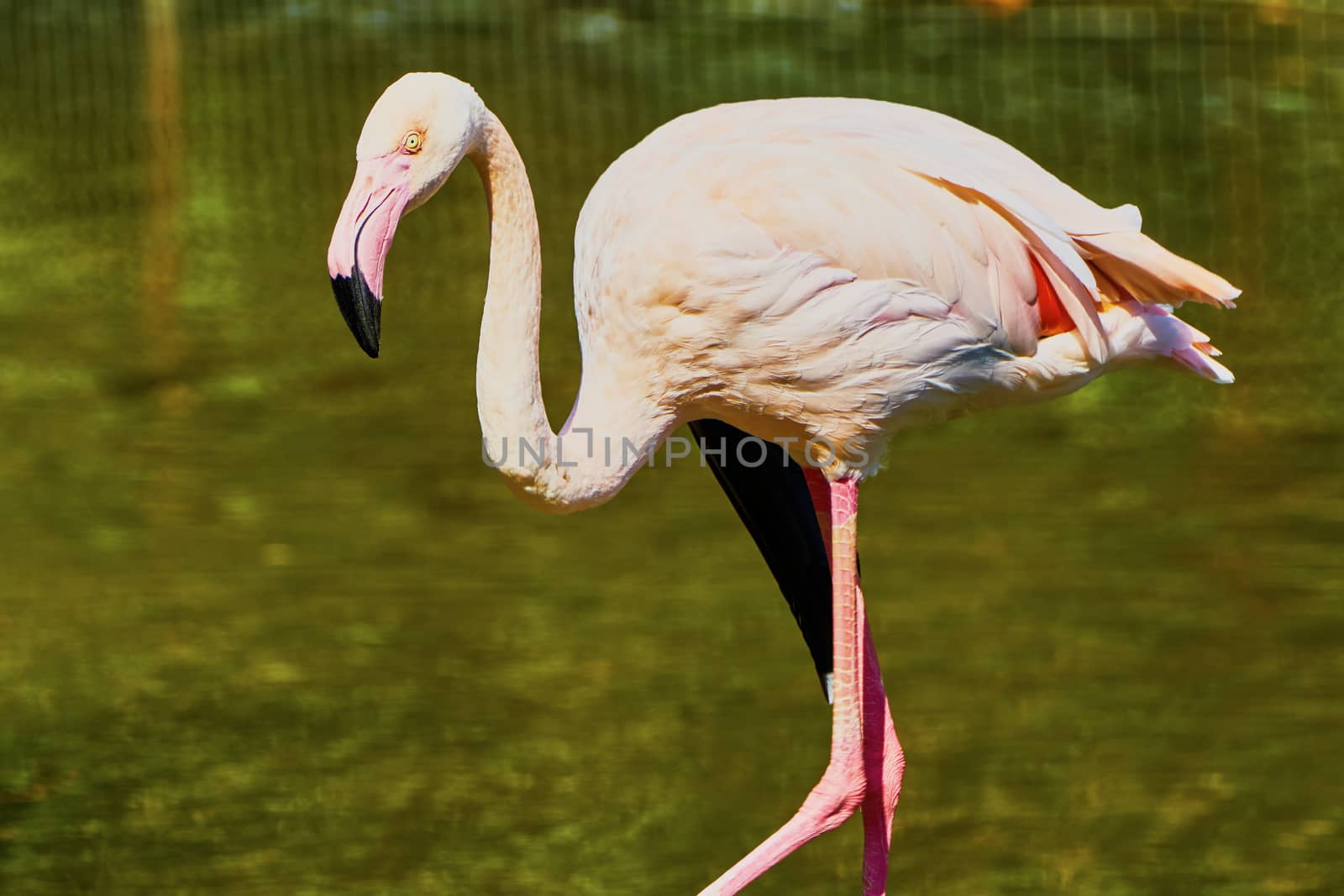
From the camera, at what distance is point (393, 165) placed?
10.9 ft

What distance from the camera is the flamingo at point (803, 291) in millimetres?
3443

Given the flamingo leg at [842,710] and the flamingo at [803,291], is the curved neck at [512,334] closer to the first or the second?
the flamingo at [803,291]

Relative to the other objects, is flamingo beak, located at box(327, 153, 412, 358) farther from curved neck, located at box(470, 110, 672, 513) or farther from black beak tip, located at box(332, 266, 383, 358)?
curved neck, located at box(470, 110, 672, 513)

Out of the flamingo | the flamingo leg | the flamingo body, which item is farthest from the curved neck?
the flamingo leg

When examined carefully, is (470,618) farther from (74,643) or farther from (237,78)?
(237,78)

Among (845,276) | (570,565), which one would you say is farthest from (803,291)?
(570,565)

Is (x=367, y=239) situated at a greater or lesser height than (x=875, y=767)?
greater

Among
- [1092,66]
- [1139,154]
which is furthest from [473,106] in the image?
[1092,66]

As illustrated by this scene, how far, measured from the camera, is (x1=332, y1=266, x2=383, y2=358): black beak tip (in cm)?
321

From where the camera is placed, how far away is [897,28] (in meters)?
10.9

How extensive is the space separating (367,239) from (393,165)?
0.47 ft

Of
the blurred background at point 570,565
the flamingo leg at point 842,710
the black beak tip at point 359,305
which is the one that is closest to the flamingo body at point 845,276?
the flamingo leg at point 842,710

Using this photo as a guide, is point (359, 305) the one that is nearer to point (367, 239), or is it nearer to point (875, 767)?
point (367, 239)

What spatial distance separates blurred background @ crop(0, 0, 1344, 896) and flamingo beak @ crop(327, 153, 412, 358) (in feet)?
4.50
